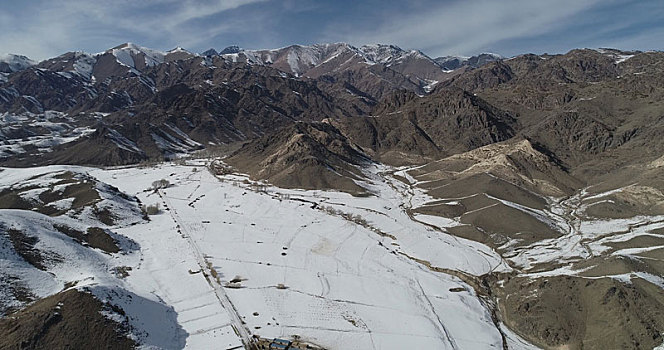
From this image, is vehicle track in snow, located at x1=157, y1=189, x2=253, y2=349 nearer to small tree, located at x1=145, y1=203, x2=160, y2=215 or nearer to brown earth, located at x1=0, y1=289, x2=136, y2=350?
small tree, located at x1=145, y1=203, x2=160, y2=215

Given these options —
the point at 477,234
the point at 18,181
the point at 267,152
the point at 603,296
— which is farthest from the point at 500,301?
the point at 18,181

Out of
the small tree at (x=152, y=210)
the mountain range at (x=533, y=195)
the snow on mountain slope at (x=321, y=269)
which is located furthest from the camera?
the small tree at (x=152, y=210)

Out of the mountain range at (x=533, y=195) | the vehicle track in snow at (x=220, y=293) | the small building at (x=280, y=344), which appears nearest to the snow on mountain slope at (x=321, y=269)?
the vehicle track in snow at (x=220, y=293)

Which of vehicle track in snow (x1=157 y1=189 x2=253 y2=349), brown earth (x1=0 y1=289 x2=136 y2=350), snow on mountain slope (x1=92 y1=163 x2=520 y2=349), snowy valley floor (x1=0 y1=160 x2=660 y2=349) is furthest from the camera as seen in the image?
snow on mountain slope (x1=92 y1=163 x2=520 y2=349)

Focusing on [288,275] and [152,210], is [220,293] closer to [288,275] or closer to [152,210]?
[288,275]

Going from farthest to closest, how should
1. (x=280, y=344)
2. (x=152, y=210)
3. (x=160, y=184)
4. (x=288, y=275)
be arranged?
(x=160, y=184) → (x=152, y=210) → (x=288, y=275) → (x=280, y=344)

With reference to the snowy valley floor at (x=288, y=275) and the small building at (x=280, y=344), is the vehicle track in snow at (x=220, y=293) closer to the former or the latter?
the snowy valley floor at (x=288, y=275)

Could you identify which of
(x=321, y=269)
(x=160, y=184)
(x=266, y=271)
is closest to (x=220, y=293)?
(x=266, y=271)

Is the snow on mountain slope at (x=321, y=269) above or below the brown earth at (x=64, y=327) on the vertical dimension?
below

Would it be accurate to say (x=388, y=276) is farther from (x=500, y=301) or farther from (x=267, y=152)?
(x=267, y=152)

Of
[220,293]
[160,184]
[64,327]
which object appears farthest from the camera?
[160,184]

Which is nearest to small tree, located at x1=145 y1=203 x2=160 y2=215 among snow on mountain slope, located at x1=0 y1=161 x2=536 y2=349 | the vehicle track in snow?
snow on mountain slope, located at x1=0 y1=161 x2=536 y2=349
